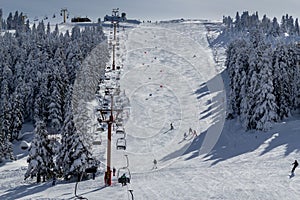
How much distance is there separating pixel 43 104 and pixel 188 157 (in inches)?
1202

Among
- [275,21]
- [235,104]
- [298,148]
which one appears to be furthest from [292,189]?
[275,21]

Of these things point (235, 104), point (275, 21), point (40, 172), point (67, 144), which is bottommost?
point (40, 172)

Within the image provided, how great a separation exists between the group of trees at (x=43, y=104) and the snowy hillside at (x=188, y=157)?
2.41 metres

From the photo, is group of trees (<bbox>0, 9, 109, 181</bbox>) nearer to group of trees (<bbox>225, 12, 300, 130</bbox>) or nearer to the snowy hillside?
the snowy hillside

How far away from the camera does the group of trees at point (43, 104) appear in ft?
108

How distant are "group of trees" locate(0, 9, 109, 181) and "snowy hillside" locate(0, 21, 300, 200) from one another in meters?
2.41

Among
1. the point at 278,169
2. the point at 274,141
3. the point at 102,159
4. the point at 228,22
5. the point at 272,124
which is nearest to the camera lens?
the point at 278,169

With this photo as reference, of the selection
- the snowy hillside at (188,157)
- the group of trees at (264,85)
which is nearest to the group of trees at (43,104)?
the snowy hillside at (188,157)

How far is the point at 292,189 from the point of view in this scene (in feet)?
71.2

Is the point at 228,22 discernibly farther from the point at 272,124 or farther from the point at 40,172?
the point at 40,172

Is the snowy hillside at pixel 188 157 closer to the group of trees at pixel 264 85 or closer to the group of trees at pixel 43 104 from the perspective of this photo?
the group of trees at pixel 264 85

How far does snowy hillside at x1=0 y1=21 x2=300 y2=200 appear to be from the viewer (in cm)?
2214

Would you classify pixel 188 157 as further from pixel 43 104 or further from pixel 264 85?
pixel 43 104

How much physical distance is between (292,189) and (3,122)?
43253 millimetres
